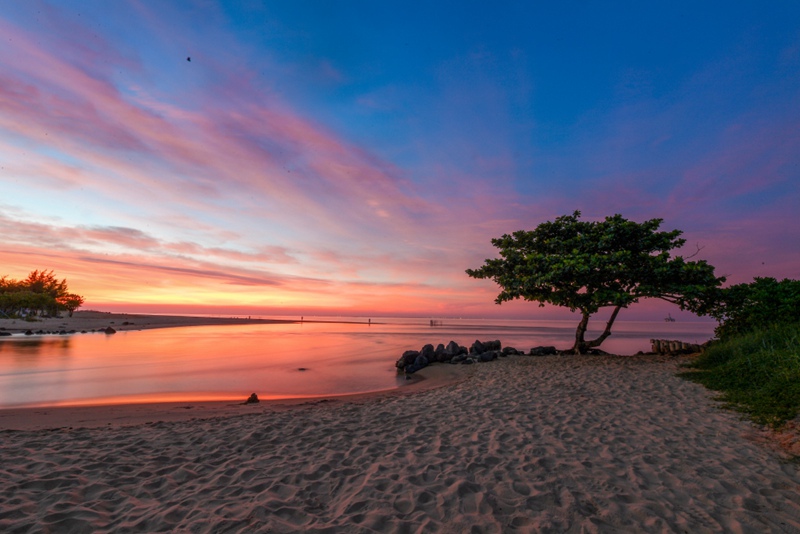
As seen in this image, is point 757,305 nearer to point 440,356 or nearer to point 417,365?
point 440,356

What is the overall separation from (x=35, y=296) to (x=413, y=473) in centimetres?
8353

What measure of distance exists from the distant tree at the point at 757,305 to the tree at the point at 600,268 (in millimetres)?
995

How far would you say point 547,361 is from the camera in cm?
1762

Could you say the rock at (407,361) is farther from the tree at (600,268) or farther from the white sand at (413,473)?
the white sand at (413,473)

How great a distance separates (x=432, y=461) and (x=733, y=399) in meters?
9.00

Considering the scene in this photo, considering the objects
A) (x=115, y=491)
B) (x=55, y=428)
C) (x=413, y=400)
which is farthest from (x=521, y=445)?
(x=55, y=428)

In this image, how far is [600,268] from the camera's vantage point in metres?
16.6

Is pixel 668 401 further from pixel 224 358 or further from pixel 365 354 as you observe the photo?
pixel 224 358

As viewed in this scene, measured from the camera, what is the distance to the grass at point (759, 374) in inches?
325

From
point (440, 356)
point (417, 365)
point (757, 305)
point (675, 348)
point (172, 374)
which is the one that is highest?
point (757, 305)

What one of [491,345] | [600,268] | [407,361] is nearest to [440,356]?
[407,361]

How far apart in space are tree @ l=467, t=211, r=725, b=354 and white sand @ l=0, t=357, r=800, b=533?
7766 millimetres

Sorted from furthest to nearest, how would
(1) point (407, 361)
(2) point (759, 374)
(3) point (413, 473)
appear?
(1) point (407, 361)
(2) point (759, 374)
(3) point (413, 473)

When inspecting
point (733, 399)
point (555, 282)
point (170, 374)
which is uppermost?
point (555, 282)
